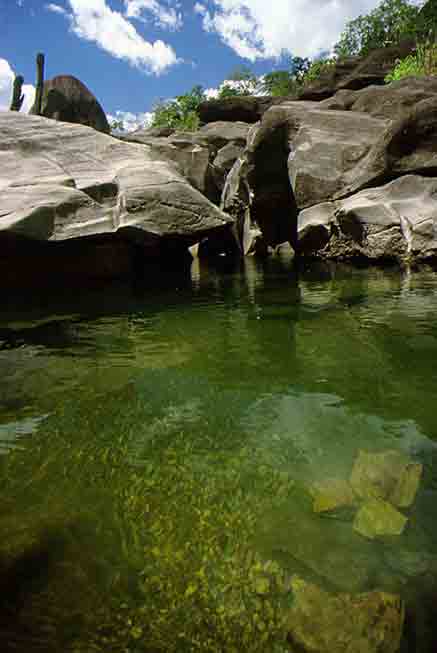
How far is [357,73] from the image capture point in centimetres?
2747

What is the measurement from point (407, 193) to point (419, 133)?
137 cm

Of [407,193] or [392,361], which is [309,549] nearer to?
[392,361]

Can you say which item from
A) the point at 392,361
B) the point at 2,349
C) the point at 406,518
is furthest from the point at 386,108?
the point at 406,518

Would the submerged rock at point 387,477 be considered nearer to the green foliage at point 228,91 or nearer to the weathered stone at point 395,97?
the weathered stone at point 395,97

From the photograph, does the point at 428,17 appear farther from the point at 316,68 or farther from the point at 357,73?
the point at 357,73

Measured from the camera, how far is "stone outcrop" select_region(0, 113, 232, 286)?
20.4ft

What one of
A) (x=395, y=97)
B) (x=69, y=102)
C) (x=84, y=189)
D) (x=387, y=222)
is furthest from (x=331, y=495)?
(x=69, y=102)

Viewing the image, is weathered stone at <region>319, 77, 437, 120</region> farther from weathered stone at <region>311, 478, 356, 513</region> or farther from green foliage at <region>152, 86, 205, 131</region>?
green foliage at <region>152, 86, 205, 131</region>

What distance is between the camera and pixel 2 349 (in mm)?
3799

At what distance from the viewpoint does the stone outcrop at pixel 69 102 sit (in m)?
21.2

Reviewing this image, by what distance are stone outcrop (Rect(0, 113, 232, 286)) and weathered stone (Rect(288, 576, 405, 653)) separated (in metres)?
6.02

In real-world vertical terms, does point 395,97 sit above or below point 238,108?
below

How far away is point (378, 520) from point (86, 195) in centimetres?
646

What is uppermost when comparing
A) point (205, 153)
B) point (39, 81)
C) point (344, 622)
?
point (39, 81)
